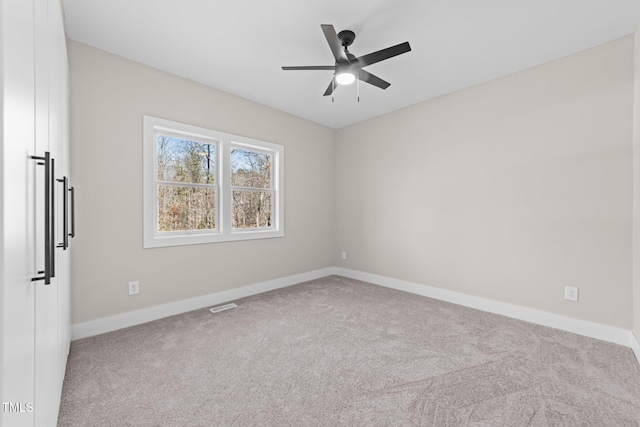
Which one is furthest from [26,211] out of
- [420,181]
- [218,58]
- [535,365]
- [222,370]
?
[420,181]

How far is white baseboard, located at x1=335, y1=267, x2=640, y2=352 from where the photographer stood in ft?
8.45

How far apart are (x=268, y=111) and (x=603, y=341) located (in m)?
4.44

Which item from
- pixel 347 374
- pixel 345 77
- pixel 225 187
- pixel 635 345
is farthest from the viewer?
pixel 225 187

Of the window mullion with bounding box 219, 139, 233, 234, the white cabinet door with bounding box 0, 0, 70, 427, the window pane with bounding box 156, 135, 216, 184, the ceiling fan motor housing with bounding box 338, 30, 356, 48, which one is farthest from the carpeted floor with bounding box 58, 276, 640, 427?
the ceiling fan motor housing with bounding box 338, 30, 356, 48

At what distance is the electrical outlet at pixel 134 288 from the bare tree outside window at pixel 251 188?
134cm

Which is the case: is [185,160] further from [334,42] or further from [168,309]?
[334,42]

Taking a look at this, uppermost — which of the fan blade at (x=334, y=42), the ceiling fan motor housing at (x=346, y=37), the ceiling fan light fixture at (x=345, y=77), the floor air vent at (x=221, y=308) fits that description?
the ceiling fan motor housing at (x=346, y=37)

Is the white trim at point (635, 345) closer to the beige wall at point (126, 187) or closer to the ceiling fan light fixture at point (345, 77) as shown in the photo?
the ceiling fan light fixture at point (345, 77)

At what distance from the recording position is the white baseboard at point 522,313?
8.45 ft

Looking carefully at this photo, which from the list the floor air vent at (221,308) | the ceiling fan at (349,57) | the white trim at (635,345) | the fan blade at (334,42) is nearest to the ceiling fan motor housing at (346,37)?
the ceiling fan at (349,57)

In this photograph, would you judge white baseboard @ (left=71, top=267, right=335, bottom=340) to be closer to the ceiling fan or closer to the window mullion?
the window mullion

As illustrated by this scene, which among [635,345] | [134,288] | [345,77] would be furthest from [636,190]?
[134,288]

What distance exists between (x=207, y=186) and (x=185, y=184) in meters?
0.27

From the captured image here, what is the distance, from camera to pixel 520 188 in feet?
10.3
